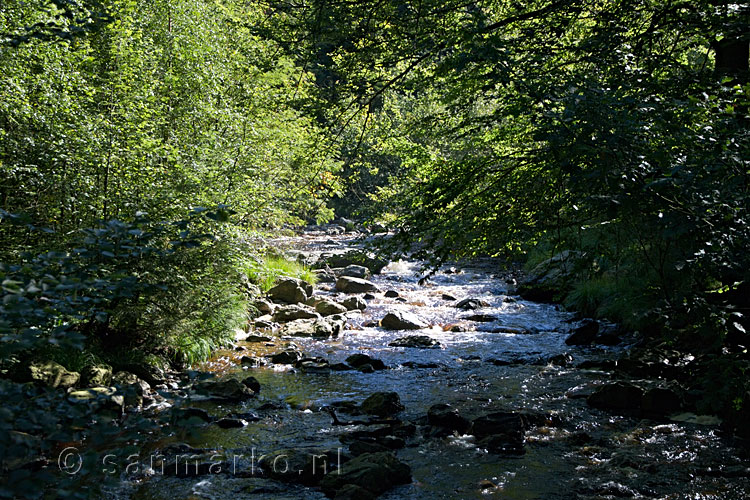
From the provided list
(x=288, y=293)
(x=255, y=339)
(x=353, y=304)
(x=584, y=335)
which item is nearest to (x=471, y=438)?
(x=584, y=335)

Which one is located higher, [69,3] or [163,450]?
[69,3]

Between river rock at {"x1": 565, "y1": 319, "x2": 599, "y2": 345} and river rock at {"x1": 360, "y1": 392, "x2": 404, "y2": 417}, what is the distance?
5.24 meters

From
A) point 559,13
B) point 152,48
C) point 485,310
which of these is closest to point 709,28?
point 559,13

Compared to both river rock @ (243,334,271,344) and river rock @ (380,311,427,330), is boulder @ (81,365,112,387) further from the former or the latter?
river rock @ (380,311,427,330)

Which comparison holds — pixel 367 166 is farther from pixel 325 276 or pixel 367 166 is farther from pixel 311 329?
pixel 325 276

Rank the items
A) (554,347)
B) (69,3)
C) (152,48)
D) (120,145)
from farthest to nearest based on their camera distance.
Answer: (554,347)
(152,48)
(120,145)
(69,3)

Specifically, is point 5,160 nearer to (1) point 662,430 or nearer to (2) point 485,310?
(1) point 662,430

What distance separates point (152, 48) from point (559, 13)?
7510 mm

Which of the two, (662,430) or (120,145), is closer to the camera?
(662,430)

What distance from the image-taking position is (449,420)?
7219mm

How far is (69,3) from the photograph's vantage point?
2992 mm

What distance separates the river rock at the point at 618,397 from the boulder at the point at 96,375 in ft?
22.1

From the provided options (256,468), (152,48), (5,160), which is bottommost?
(256,468)

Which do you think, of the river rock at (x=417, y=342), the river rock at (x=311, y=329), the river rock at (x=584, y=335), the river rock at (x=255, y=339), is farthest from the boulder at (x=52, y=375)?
the river rock at (x=584, y=335)
